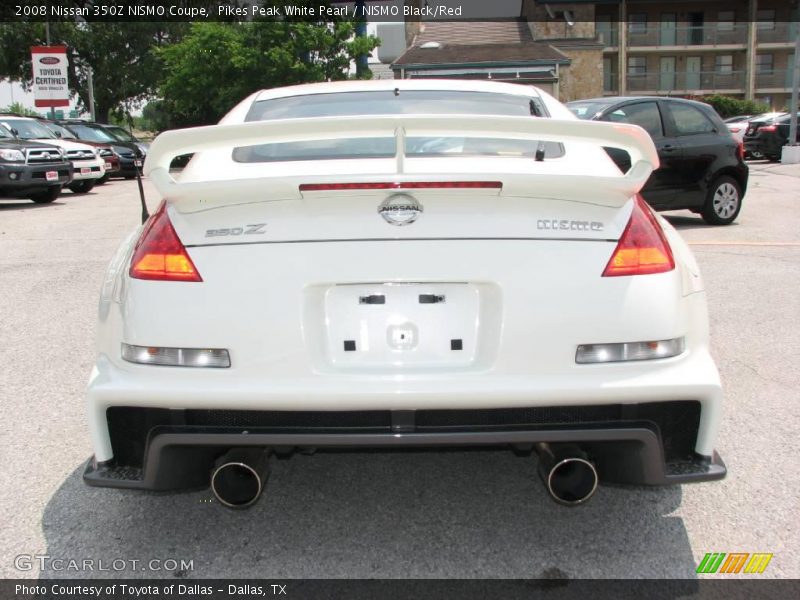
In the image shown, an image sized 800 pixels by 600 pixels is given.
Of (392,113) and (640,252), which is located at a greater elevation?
(392,113)

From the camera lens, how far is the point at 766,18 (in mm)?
50625

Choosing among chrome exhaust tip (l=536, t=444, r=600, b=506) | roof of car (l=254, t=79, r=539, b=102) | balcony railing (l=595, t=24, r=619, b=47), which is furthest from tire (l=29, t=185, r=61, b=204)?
balcony railing (l=595, t=24, r=619, b=47)

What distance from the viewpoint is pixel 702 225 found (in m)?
11.1

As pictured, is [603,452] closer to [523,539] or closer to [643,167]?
[523,539]

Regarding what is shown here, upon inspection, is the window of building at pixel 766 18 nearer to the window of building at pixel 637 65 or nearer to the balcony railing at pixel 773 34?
the balcony railing at pixel 773 34

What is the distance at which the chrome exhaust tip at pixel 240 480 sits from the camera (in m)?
2.56

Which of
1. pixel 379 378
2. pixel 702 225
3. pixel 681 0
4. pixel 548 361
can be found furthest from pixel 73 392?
pixel 681 0

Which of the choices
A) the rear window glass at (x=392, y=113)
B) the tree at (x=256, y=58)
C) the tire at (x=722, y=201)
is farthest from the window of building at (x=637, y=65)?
the rear window glass at (x=392, y=113)

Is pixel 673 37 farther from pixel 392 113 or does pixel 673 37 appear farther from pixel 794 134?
pixel 392 113

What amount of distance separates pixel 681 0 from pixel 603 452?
52.5 meters

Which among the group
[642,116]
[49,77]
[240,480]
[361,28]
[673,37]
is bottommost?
[240,480]

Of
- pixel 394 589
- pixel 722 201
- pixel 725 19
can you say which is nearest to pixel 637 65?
pixel 725 19

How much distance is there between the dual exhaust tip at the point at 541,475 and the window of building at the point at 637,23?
51364 millimetres

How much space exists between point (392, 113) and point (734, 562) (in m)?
2.03
